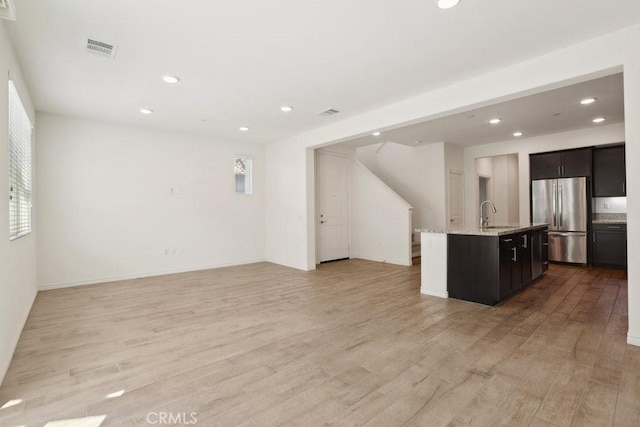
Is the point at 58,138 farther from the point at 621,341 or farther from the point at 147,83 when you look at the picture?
the point at 621,341

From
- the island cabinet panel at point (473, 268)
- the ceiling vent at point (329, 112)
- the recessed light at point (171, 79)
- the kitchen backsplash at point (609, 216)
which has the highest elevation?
the ceiling vent at point (329, 112)

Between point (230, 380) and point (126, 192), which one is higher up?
point (126, 192)

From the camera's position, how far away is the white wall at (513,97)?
8.71 ft

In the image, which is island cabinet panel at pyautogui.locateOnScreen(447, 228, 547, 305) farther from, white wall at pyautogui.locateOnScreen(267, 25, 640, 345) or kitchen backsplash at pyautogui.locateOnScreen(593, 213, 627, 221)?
kitchen backsplash at pyautogui.locateOnScreen(593, 213, 627, 221)

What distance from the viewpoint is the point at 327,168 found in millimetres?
7098

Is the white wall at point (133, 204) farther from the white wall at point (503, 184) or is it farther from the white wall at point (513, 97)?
the white wall at point (503, 184)

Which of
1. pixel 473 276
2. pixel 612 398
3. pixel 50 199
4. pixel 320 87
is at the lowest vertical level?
pixel 612 398

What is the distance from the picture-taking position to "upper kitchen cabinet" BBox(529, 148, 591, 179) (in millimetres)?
6309

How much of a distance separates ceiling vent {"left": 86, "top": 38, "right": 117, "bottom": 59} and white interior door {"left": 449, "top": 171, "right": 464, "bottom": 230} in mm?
6897

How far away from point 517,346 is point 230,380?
2.46m

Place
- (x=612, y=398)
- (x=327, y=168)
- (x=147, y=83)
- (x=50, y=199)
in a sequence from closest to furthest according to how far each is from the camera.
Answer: (x=612, y=398), (x=147, y=83), (x=50, y=199), (x=327, y=168)

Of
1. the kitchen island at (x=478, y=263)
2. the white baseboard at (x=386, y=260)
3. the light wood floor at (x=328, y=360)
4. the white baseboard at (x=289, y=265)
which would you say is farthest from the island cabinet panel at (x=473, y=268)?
the white baseboard at (x=289, y=265)

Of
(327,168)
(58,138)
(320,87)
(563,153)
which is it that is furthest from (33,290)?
(563,153)

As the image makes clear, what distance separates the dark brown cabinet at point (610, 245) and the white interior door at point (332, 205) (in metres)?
5.05
